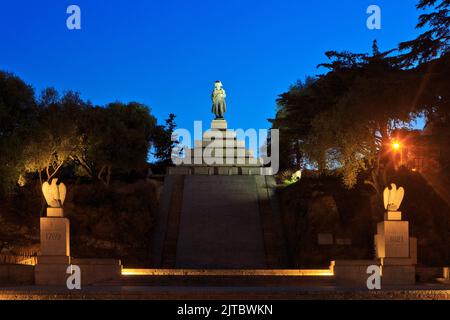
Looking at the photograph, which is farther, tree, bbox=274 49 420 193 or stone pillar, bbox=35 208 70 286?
tree, bbox=274 49 420 193

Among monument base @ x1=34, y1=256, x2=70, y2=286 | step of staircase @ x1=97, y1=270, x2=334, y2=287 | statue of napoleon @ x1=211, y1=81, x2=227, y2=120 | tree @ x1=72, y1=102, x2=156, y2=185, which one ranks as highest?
statue of napoleon @ x1=211, y1=81, x2=227, y2=120

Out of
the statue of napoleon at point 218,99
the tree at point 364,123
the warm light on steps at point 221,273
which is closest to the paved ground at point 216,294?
the warm light on steps at point 221,273

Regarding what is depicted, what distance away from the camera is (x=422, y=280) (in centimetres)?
2450

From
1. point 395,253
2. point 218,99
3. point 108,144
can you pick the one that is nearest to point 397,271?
point 395,253

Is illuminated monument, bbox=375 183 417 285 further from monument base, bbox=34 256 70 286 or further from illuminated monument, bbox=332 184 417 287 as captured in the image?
monument base, bbox=34 256 70 286

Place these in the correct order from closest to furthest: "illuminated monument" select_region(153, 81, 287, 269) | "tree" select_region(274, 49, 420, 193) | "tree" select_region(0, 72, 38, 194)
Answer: "tree" select_region(274, 49, 420, 193) < "illuminated monument" select_region(153, 81, 287, 269) < "tree" select_region(0, 72, 38, 194)

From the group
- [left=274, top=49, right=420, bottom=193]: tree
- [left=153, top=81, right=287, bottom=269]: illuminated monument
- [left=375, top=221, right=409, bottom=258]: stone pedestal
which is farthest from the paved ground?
[left=153, top=81, right=287, bottom=269]: illuminated monument

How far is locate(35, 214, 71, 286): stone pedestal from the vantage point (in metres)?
22.3

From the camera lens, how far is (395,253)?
924 inches

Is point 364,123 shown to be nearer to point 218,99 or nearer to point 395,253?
point 395,253

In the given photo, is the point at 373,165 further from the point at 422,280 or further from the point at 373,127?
the point at 422,280

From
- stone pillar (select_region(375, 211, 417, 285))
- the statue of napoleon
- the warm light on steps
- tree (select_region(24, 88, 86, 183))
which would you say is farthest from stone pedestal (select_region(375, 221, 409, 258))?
the statue of napoleon

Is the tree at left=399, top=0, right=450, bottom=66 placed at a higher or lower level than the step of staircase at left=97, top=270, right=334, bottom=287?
higher

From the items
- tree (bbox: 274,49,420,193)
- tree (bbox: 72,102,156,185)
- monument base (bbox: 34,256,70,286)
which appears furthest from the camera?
tree (bbox: 72,102,156,185)
